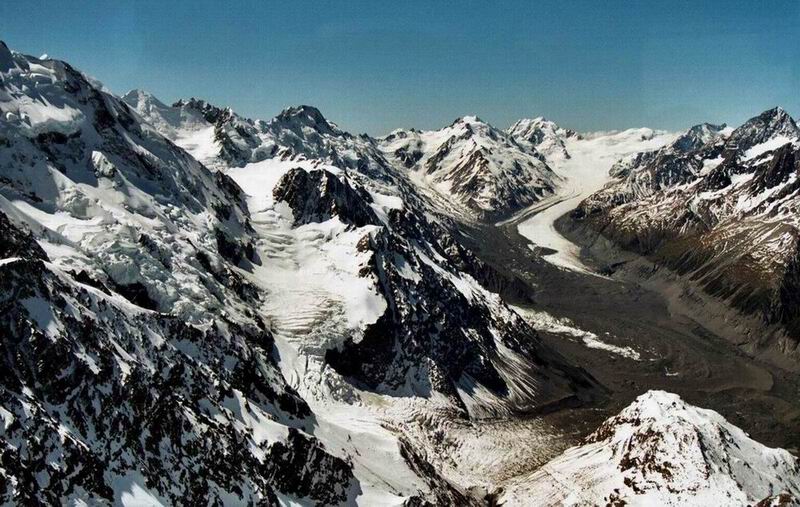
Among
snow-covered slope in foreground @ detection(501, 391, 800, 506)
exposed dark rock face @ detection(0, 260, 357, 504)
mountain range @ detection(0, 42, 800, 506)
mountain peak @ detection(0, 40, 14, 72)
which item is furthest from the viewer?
mountain peak @ detection(0, 40, 14, 72)

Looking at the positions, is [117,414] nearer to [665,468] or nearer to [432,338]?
[665,468]

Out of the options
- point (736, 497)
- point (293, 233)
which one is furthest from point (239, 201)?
point (736, 497)

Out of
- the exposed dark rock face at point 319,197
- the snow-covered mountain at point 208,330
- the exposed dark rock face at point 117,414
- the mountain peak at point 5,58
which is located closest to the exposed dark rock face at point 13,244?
the snow-covered mountain at point 208,330

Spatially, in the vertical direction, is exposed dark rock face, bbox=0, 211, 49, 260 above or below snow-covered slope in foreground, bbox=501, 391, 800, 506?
above

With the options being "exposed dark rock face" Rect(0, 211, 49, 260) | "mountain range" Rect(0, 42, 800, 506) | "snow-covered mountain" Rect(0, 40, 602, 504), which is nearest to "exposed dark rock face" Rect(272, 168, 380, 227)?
"snow-covered mountain" Rect(0, 40, 602, 504)

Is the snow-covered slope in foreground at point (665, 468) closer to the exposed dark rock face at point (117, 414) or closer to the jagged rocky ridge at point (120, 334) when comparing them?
the jagged rocky ridge at point (120, 334)

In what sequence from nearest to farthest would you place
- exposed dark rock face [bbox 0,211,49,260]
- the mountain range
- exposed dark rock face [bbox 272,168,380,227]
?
the mountain range → exposed dark rock face [bbox 0,211,49,260] → exposed dark rock face [bbox 272,168,380,227]

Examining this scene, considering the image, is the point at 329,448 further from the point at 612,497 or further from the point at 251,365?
the point at 612,497

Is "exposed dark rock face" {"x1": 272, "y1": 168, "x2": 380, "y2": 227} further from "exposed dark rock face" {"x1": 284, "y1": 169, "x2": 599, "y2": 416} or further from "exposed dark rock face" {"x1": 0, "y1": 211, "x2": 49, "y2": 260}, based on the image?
"exposed dark rock face" {"x1": 0, "y1": 211, "x2": 49, "y2": 260}

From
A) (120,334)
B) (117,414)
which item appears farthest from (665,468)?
(120,334)
